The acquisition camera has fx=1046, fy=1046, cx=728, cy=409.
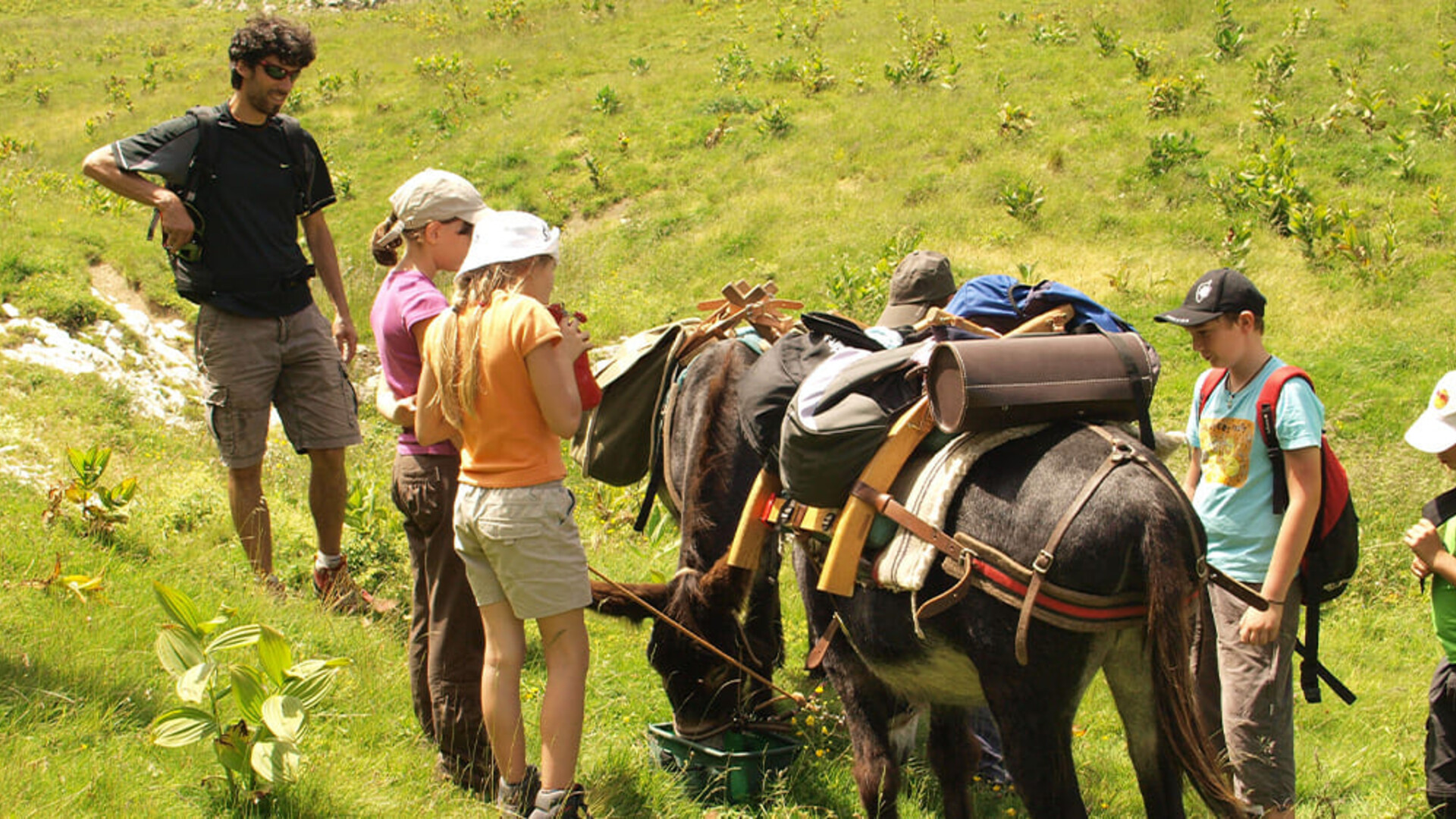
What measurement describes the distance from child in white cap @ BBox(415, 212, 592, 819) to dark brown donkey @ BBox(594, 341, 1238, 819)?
89cm

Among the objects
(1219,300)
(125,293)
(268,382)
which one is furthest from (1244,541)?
(125,293)

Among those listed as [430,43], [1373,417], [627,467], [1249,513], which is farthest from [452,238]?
[430,43]

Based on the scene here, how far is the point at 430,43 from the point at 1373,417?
22.4 m

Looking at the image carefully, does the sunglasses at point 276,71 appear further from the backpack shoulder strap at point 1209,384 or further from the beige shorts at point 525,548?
the backpack shoulder strap at point 1209,384

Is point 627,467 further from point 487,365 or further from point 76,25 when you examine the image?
point 76,25

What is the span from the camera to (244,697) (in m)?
3.01

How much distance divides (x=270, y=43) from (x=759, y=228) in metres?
8.29

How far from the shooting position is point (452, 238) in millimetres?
3795

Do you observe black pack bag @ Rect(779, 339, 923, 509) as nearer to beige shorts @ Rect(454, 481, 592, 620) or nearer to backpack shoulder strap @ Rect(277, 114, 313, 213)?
beige shorts @ Rect(454, 481, 592, 620)

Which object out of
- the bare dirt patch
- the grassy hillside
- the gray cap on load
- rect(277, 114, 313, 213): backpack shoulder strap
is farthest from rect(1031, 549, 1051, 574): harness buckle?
the bare dirt patch

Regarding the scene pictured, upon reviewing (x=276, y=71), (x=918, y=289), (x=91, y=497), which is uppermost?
(x=276, y=71)

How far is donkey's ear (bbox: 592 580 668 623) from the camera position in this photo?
389 centimetres

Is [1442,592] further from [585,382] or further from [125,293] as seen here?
[125,293]

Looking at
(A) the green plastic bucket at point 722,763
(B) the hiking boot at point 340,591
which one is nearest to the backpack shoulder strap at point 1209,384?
(A) the green plastic bucket at point 722,763
